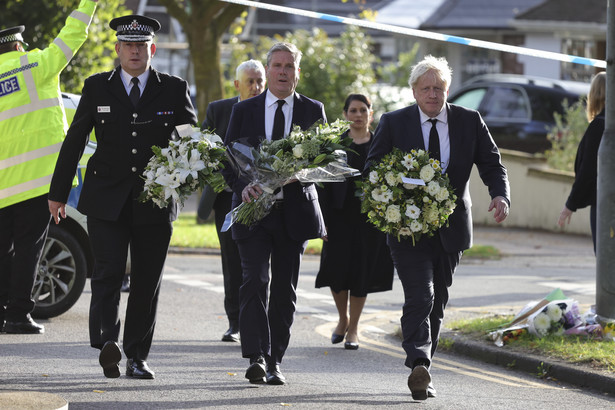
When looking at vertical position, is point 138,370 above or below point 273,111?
below

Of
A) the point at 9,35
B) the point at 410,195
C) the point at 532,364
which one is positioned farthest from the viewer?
the point at 9,35

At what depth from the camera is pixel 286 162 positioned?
23.5 ft

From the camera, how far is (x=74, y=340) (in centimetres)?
895

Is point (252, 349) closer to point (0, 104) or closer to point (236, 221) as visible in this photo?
point (236, 221)

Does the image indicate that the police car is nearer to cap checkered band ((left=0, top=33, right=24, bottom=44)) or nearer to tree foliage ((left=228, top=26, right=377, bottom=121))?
cap checkered band ((left=0, top=33, right=24, bottom=44))

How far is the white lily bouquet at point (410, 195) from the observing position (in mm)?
7125

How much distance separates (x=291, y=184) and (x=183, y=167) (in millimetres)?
719

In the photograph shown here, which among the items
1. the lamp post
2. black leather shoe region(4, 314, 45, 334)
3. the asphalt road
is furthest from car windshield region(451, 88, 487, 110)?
black leather shoe region(4, 314, 45, 334)

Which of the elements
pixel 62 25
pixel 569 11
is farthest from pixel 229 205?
pixel 569 11

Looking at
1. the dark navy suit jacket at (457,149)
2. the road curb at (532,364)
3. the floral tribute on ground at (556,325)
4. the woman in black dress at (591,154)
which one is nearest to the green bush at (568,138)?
the woman in black dress at (591,154)

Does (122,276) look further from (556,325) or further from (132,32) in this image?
(556,325)

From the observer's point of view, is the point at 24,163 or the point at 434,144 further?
the point at 24,163

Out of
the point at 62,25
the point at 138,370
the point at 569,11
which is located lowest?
the point at 138,370

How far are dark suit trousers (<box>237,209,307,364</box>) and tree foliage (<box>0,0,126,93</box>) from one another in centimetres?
1244
